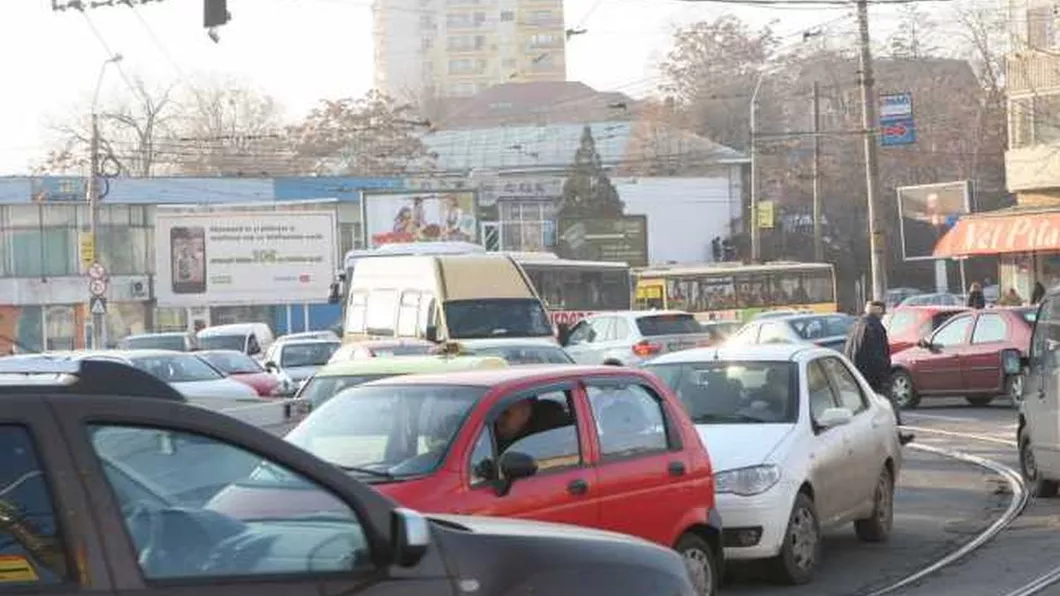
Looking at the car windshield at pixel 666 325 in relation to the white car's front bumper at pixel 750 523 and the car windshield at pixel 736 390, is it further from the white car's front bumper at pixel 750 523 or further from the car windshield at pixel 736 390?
the white car's front bumper at pixel 750 523

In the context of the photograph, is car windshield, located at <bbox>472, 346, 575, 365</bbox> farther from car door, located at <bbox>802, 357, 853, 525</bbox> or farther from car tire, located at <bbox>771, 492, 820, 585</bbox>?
car tire, located at <bbox>771, 492, 820, 585</bbox>

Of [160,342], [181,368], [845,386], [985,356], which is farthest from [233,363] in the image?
[845,386]

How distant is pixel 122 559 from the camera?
3791 mm

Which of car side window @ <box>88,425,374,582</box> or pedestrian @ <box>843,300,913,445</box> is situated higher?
car side window @ <box>88,425,374,582</box>

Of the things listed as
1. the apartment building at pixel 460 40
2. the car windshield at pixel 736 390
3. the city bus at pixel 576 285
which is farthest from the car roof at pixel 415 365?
the apartment building at pixel 460 40

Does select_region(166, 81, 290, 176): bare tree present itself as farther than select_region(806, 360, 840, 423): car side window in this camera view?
Yes

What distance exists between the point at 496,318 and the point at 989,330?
776cm

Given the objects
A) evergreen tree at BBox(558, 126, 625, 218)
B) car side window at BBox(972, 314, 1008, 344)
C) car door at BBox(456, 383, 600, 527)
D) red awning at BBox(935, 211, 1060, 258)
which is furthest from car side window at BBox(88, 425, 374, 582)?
evergreen tree at BBox(558, 126, 625, 218)

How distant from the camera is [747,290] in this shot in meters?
51.1

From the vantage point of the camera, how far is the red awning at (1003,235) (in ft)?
139

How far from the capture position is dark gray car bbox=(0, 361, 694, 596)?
3736mm

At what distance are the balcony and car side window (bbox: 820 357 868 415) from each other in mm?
32329

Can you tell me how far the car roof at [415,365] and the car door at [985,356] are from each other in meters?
14.8

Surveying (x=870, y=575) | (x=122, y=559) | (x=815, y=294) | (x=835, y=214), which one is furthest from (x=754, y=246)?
(x=122, y=559)
